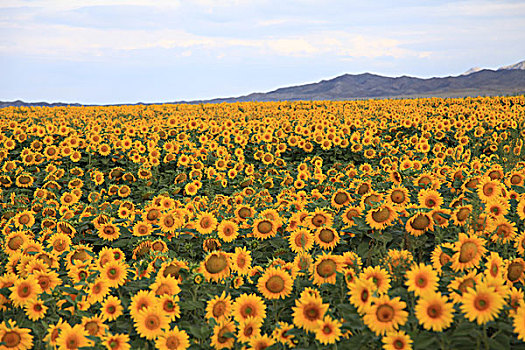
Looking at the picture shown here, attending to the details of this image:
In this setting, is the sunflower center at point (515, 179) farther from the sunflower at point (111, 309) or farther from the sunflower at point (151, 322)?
the sunflower at point (111, 309)

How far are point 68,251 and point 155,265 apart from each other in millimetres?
1247

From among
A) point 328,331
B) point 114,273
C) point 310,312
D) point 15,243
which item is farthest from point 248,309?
point 15,243

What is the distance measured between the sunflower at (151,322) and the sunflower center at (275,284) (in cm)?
86

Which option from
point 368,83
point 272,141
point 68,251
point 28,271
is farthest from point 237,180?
point 368,83

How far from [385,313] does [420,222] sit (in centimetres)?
175

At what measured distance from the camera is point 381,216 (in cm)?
452

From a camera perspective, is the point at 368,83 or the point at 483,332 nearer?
the point at 483,332

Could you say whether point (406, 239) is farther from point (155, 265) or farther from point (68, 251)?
point (68, 251)

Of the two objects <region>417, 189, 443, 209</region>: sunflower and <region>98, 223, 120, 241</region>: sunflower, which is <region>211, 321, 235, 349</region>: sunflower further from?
<region>98, 223, 120, 241</region>: sunflower

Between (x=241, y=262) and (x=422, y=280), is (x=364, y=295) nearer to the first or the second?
(x=422, y=280)

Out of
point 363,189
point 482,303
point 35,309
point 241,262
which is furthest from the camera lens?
point 363,189

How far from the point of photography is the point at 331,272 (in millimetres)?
3598

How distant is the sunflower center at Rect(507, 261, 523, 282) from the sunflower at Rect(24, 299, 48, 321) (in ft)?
12.1

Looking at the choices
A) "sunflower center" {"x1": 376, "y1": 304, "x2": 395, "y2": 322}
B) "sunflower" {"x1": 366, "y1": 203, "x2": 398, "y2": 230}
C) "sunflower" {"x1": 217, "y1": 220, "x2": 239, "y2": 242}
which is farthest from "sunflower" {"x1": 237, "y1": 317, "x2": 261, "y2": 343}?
"sunflower" {"x1": 366, "y1": 203, "x2": 398, "y2": 230}
